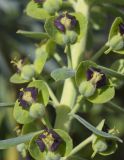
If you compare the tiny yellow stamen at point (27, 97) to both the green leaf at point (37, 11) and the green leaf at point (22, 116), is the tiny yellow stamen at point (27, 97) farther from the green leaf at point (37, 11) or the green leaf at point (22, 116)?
the green leaf at point (37, 11)

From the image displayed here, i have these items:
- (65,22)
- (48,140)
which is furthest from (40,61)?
(48,140)

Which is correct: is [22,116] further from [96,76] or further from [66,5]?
[66,5]

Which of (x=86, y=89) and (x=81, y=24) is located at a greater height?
(x=81, y=24)

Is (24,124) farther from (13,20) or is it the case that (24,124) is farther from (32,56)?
(13,20)

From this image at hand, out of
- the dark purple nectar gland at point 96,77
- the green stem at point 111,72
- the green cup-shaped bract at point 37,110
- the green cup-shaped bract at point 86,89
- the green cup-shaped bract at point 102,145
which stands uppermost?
the green stem at point 111,72

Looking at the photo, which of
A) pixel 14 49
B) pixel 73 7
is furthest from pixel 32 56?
pixel 73 7

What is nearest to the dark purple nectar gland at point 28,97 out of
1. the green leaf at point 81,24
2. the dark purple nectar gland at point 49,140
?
the dark purple nectar gland at point 49,140

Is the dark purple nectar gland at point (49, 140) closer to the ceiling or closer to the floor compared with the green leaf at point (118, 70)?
closer to the floor
